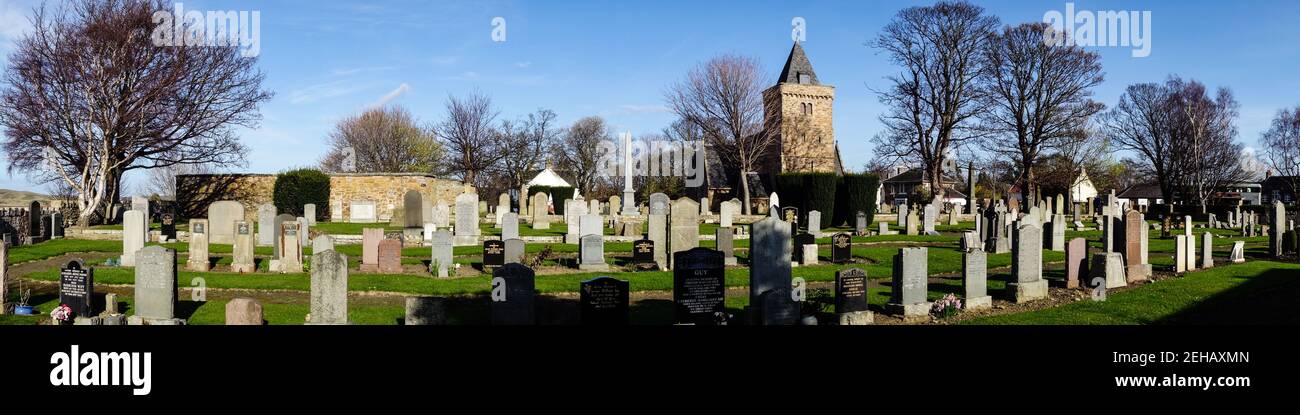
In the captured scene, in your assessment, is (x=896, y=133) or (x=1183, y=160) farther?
(x=1183, y=160)

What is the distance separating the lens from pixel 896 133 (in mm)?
40812

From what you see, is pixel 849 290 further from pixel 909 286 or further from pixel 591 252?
pixel 591 252

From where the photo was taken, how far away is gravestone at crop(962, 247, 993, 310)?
11828 millimetres

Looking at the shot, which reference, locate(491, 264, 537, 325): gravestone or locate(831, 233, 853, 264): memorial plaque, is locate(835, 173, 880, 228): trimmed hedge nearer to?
locate(831, 233, 853, 264): memorial plaque

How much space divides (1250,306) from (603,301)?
9968 millimetres

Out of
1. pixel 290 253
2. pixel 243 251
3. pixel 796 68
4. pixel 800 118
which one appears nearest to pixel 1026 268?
pixel 290 253

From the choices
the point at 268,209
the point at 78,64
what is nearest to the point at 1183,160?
the point at 268,209

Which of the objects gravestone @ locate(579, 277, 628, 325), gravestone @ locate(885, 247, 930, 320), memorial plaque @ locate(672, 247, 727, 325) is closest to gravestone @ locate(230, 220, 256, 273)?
gravestone @ locate(579, 277, 628, 325)

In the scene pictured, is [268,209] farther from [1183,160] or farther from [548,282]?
[1183,160]

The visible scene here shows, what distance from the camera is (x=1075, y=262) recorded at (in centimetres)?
1410

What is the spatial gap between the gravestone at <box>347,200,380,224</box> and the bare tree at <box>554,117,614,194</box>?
28048 millimetres

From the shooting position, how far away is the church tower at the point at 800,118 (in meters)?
54.3

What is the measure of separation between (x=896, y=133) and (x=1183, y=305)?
97.6 feet

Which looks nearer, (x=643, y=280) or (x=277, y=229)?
(x=643, y=280)
